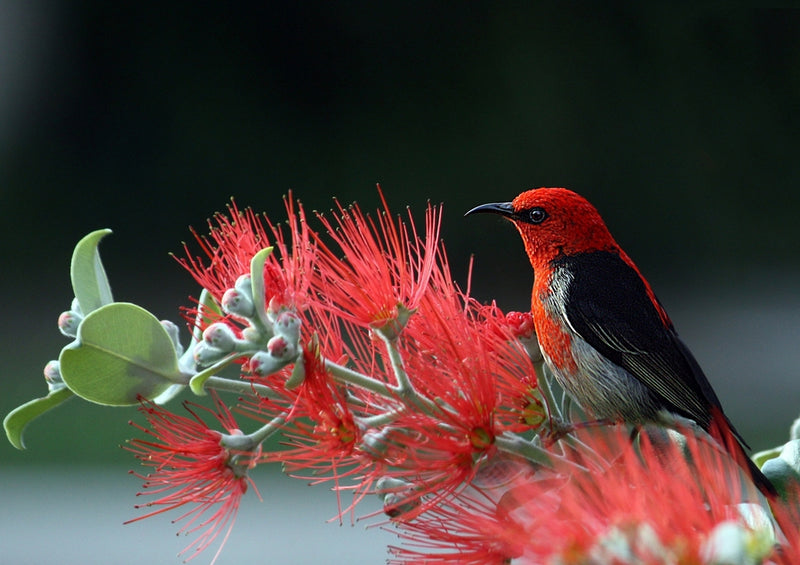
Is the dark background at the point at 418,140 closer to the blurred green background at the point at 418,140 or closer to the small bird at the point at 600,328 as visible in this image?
the blurred green background at the point at 418,140

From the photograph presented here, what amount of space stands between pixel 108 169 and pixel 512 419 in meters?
3.21

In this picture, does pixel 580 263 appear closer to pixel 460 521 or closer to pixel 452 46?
pixel 460 521

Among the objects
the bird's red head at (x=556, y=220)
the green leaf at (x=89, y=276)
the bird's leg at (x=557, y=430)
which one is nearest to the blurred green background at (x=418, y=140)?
the bird's red head at (x=556, y=220)

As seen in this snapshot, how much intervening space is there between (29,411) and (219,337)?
0.11m

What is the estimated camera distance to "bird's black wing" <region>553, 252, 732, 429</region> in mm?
484

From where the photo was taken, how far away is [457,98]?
3.13 meters

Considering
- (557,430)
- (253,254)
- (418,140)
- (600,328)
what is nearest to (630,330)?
(600,328)

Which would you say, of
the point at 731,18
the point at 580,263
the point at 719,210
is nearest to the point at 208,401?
the point at 719,210

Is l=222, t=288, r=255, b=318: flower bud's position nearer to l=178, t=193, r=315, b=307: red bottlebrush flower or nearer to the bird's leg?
l=178, t=193, r=315, b=307: red bottlebrush flower

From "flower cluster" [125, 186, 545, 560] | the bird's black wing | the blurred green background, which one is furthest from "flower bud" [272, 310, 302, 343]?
the blurred green background

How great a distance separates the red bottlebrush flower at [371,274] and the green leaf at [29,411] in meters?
0.12

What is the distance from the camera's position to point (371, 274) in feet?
1.37

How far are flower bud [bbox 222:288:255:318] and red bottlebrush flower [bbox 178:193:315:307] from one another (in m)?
0.02

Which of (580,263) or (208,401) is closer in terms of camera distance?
(580,263)
